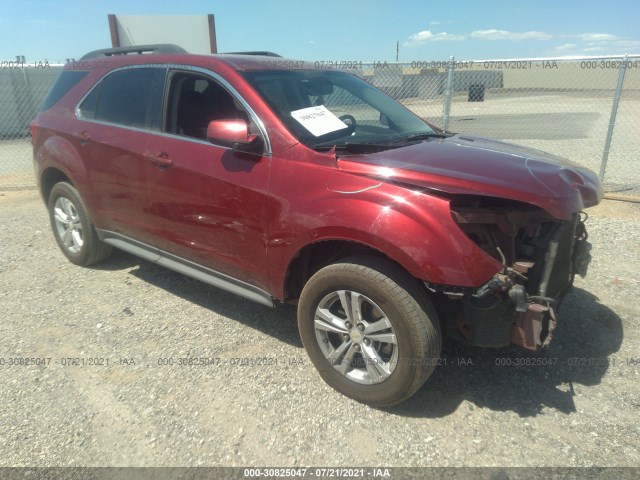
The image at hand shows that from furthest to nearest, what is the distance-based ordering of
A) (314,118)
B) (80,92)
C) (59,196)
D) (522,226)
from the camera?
(59,196)
(80,92)
(314,118)
(522,226)

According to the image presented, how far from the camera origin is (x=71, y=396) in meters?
2.84

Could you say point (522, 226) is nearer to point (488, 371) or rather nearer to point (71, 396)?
point (488, 371)

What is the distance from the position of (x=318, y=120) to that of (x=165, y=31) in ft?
28.4

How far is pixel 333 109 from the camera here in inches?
137

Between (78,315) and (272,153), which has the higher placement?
(272,153)

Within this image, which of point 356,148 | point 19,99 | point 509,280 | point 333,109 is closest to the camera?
point 509,280

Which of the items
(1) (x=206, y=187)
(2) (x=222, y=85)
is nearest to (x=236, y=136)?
(1) (x=206, y=187)

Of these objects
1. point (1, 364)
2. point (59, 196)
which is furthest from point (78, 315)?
point (59, 196)

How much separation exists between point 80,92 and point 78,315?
6.61 feet

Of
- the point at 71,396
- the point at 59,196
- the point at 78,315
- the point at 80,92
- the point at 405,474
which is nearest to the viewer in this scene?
the point at 405,474

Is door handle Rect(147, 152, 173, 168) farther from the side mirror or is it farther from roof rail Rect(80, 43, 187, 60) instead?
roof rail Rect(80, 43, 187, 60)

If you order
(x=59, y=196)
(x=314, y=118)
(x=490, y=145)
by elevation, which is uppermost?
(x=314, y=118)

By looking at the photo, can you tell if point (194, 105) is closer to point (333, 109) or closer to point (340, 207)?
point (333, 109)

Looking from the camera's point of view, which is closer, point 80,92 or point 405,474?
point 405,474
